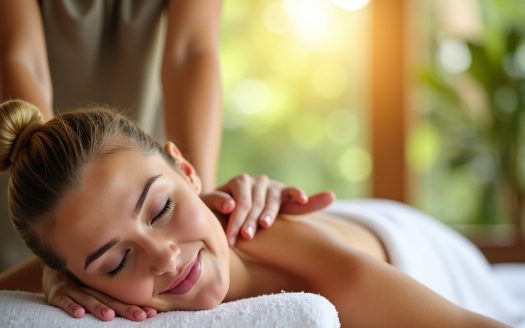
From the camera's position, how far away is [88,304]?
1237 millimetres

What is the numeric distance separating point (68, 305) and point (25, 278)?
50 cm

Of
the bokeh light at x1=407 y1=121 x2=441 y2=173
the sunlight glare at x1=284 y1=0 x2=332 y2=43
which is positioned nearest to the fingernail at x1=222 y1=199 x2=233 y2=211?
the bokeh light at x1=407 y1=121 x2=441 y2=173

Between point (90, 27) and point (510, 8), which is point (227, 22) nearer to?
point (510, 8)

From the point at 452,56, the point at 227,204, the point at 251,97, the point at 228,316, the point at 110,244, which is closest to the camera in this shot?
the point at 228,316

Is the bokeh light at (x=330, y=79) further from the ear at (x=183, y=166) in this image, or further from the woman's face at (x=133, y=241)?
the woman's face at (x=133, y=241)

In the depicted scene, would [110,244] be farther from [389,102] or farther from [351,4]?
[351,4]

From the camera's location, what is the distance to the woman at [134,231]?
125 centimetres

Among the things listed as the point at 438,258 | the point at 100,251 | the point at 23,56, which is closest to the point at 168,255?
the point at 100,251

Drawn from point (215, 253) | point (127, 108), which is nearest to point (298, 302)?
point (215, 253)

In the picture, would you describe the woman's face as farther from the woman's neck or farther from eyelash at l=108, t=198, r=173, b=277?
the woman's neck

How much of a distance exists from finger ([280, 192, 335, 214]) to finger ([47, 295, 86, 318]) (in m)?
0.52

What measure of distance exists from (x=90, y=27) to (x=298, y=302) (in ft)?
4.14

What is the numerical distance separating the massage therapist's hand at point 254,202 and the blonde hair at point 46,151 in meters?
0.19

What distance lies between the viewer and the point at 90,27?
2.10 metres
